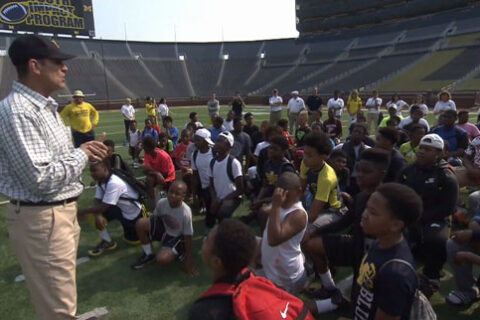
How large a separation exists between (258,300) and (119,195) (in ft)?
12.0

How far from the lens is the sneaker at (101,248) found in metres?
5.27

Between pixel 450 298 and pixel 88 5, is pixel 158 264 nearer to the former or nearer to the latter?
pixel 450 298

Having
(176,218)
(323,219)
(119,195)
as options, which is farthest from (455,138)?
(119,195)

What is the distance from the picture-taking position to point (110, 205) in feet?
16.3

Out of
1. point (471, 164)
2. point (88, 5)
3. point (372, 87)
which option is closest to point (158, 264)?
point (471, 164)

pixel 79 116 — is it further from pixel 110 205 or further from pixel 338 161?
pixel 338 161

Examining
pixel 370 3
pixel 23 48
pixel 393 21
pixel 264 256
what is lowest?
pixel 264 256

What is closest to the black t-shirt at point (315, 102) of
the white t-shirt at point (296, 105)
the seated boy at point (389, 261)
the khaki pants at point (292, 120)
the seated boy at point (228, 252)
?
the white t-shirt at point (296, 105)

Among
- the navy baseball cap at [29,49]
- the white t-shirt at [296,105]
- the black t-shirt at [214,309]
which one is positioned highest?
the navy baseball cap at [29,49]

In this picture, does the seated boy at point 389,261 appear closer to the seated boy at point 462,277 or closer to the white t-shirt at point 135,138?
the seated boy at point 462,277

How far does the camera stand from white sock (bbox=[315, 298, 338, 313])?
367cm

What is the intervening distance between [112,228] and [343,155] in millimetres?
3991

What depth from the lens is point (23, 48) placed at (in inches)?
96.6

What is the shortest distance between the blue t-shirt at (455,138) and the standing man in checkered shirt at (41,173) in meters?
6.87
